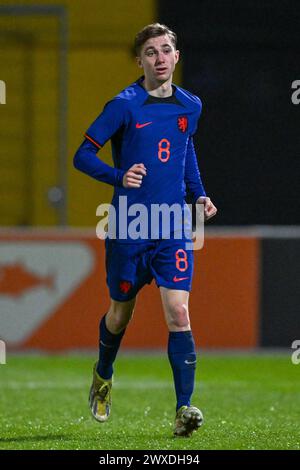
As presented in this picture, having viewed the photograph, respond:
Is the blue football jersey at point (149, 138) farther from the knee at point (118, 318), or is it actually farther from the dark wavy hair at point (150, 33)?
the knee at point (118, 318)

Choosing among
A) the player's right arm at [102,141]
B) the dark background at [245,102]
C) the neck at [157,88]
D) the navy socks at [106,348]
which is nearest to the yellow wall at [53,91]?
the dark background at [245,102]

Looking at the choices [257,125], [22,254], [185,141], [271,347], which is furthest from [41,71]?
[185,141]

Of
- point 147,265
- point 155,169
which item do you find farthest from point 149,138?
point 147,265

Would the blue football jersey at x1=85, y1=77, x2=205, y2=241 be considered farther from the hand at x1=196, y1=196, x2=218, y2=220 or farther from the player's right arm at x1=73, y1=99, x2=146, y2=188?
the hand at x1=196, y1=196, x2=218, y2=220

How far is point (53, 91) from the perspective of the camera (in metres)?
15.3

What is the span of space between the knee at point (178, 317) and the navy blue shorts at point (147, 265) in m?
0.10

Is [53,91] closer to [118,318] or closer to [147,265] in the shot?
[118,318]

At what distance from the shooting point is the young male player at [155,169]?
21.8 ft

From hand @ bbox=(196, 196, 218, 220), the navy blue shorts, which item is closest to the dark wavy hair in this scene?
hand @ bbox=(196, 196, 218, 220)

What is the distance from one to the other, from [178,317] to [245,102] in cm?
838

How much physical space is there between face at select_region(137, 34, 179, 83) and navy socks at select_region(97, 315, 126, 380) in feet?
4.40

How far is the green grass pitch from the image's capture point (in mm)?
6582

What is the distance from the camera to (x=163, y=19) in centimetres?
1515
